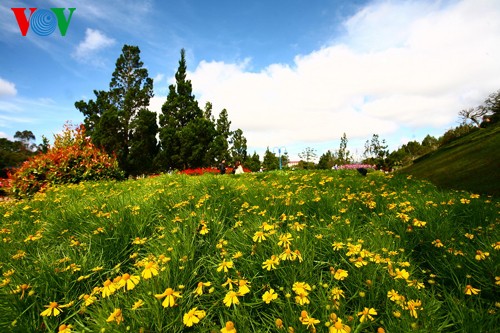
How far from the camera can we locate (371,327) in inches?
66.7

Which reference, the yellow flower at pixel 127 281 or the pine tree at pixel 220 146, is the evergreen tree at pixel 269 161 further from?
the yellow flower at pixel 127 281

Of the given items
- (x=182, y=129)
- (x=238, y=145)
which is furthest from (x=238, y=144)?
(x=182, y=129)

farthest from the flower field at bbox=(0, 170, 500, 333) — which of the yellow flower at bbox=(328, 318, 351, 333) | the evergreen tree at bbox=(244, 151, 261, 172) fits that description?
the evergreen tree at bbox=(244, 151, 261, 172)

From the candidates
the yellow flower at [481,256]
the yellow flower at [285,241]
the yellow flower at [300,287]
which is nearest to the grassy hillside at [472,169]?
the yellow flower at [481,256]

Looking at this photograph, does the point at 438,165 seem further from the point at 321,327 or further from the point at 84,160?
the point at 84,160

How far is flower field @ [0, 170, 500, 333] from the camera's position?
1747 millimetres

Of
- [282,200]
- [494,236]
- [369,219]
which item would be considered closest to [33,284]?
[282,200]

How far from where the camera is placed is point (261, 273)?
2.27 m

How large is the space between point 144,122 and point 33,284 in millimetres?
25292

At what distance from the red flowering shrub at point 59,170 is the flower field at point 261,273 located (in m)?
6.53

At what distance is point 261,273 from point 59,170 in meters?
10.2

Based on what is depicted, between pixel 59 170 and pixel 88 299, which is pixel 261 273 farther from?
pixel 59 170

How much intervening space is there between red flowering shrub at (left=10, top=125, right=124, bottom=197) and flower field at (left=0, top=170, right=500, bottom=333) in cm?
653

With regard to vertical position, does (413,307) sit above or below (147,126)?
below
